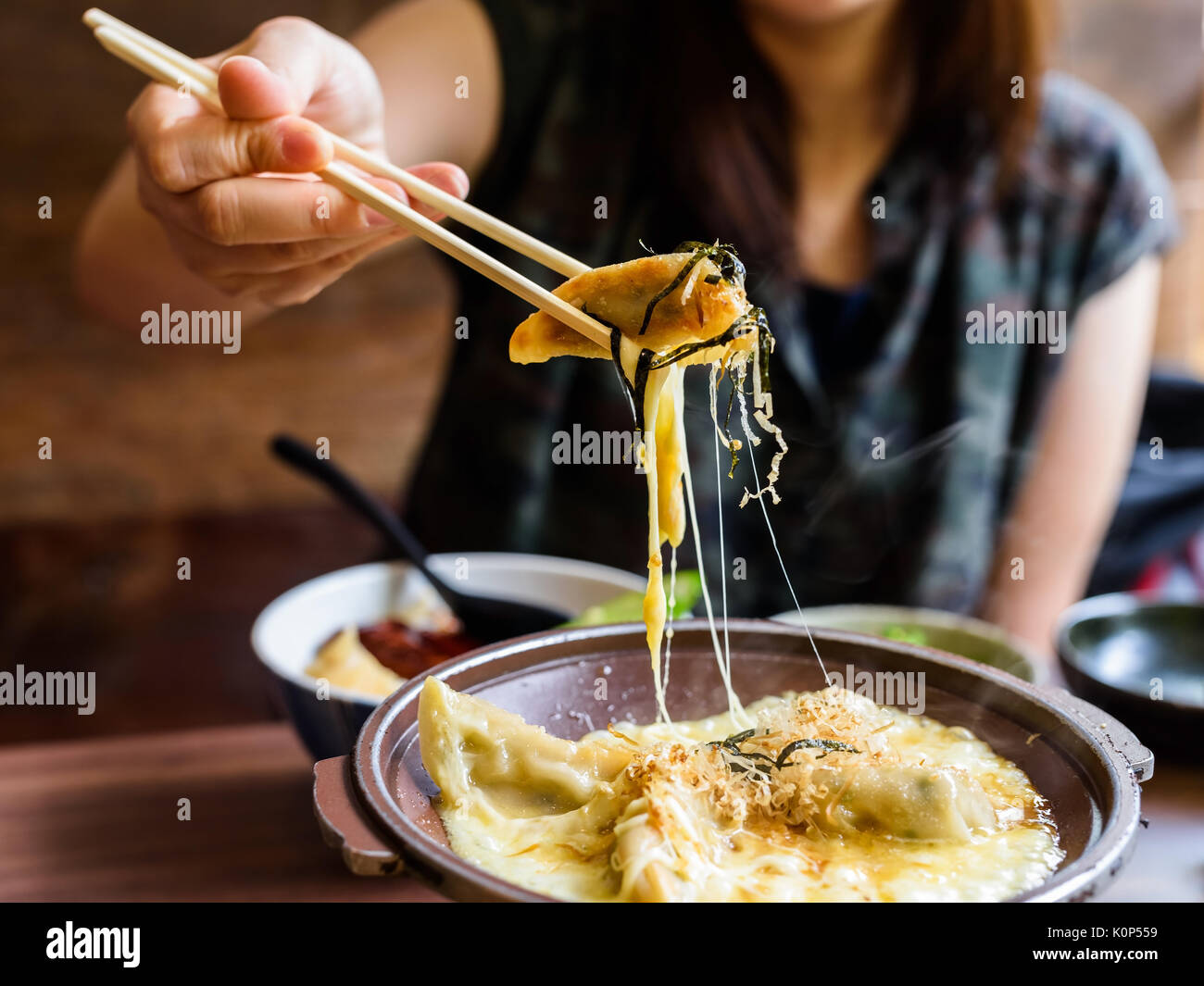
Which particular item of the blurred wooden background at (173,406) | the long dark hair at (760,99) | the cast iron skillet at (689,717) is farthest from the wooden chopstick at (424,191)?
the blurred wooden background at (173,406)

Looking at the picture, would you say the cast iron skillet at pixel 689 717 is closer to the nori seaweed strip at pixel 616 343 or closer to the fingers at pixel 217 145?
the nori seaweed strip at pixel 616 343

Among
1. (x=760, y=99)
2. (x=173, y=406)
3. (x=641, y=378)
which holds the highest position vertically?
(x=760, y=99)

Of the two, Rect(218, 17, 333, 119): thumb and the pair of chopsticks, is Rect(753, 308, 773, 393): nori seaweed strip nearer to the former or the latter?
the pair of chopsticks

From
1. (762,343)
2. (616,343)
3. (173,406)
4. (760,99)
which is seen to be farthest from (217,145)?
(173,406)

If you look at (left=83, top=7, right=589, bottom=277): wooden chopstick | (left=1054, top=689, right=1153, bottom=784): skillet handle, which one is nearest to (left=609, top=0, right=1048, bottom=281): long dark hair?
(left=83, top=7, right=589, bottom=277): wooden chopstick

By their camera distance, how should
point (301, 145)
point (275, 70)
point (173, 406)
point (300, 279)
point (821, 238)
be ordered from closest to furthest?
point (301, 145)
point (275, 70)
point (300, 279)
point (821, 238)
point (173, 406)

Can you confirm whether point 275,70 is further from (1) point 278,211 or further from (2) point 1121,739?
(2) point 1121,739
